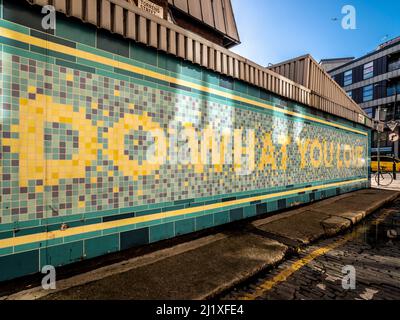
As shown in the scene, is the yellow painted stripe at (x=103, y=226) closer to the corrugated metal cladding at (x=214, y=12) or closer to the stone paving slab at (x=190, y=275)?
the stone paving slab at (x=190, y=275)

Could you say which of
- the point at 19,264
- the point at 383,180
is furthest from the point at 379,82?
the point at 19,264

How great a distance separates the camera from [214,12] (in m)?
5.98

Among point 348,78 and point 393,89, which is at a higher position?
point 348,78

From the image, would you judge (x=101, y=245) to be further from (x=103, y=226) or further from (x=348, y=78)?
(x=348, y=78)

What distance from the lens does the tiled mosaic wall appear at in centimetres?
224

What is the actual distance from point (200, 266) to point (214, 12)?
6370 mm

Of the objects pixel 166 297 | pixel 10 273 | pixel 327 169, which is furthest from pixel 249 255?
pixel 327 169

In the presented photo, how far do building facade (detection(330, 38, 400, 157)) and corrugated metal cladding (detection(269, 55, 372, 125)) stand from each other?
1126 inches

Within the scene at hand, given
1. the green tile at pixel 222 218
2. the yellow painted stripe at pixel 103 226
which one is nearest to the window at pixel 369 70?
the yellow painted stripe at pixel 103 226

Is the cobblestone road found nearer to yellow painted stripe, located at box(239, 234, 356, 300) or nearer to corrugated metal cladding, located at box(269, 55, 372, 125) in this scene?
yellow painted stripe, located at box(239, 234, 356, 300)

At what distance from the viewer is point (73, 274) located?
2.42 meters

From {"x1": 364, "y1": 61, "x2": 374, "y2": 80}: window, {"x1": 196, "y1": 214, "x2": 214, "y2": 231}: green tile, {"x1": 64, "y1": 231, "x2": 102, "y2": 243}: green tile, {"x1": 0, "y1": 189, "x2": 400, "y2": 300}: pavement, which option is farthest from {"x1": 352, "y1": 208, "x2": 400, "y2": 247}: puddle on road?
{"x1": 364, "y1": 61, "x2": 374, "y2": 80}: window

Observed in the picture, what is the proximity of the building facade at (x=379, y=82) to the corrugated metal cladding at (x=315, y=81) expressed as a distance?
93.9 feet

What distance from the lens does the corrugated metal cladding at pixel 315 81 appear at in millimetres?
6570
